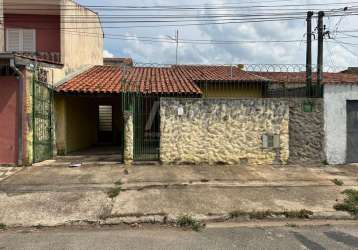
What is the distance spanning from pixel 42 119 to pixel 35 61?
6.03 ft

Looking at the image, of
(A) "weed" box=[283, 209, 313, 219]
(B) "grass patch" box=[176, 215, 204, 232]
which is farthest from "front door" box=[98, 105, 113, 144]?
(A) "weed" box=[283, 209, 313, 219]

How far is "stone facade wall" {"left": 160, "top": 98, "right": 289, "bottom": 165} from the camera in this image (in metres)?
11.7

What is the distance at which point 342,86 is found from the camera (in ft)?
40.6

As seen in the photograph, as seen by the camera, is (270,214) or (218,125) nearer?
(270,214)

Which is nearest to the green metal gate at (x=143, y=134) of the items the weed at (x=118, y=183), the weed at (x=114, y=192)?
the weed at (x=118, y=183)

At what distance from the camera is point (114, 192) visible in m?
8.29

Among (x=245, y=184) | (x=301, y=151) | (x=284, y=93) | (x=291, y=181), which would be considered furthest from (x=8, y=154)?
(x=284, y=93)

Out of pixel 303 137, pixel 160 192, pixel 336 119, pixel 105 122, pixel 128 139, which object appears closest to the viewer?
pixel 160 192

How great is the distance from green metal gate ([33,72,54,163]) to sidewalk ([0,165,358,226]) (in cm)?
112

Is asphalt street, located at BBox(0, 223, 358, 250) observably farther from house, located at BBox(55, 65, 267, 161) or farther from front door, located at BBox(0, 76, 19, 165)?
house, located at BBox(55, 65, 267, 161)

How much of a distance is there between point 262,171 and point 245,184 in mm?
1774

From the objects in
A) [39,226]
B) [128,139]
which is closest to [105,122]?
[128,139]

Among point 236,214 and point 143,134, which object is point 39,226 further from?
point 143,134

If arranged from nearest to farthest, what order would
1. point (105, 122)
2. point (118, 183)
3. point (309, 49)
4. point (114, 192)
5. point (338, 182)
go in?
1. point (114, 192)
2. point (118, 183)
3. point (338, 182)
4. point (309, 49)
5. point (105, 122)
